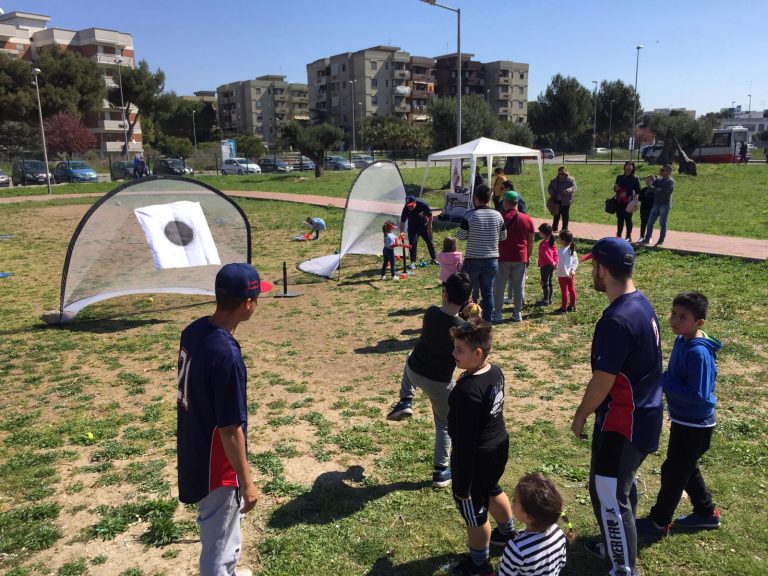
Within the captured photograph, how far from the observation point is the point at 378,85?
101 meters

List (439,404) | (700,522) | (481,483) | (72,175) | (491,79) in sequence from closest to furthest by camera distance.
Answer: (481,483), (700,522), (439,404), (72,175), (491,79)

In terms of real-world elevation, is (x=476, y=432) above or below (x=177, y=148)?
below

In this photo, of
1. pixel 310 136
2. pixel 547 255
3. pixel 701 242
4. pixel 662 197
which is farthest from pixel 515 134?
pixel 547 255

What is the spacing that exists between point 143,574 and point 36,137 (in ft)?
206

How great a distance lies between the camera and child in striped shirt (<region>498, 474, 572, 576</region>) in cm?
270

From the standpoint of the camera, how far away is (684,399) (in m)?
3.55

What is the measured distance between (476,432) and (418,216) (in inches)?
372

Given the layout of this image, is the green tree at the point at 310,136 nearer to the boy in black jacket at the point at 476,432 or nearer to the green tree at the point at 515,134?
the green tree at the point at 515,134

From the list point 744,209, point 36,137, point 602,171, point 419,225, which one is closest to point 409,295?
point 419,225

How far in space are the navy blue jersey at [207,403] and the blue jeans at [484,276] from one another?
5311 millimetres

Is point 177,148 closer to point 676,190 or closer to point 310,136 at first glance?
point 310,136

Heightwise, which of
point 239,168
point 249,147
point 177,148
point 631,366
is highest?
point 249,147

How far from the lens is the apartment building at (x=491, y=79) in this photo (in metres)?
105

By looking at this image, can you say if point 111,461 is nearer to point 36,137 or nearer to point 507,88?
point 36,137
